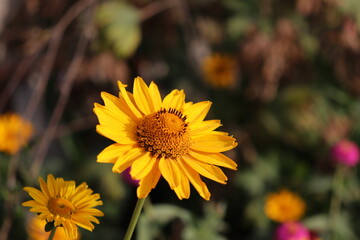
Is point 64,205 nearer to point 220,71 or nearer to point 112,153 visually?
point 112,153

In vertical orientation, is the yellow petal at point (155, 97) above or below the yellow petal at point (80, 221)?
above

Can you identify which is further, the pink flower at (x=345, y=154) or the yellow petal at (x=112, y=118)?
the pink flower at (x=345, y=154)

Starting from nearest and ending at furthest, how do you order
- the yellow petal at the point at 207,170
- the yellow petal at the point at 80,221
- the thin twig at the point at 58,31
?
the yellow petal at the point at 80,221 → the yellow petal at the point at 207,170 → the thin twig at the point at 58,31

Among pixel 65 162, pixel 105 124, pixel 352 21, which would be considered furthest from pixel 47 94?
pixel 105 124

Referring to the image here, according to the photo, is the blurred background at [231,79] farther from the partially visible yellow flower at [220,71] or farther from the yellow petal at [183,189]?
the yellow petal at [183,189]

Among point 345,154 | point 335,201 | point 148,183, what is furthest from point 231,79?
point 148,183

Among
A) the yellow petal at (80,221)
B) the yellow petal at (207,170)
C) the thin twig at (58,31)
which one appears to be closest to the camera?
the yellow petal at (80,221)

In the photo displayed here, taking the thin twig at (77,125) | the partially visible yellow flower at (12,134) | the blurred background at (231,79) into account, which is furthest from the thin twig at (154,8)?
the partially visible yellow flower at (12,134)

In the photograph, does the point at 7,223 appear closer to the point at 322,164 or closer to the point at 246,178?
the point at 246,178
